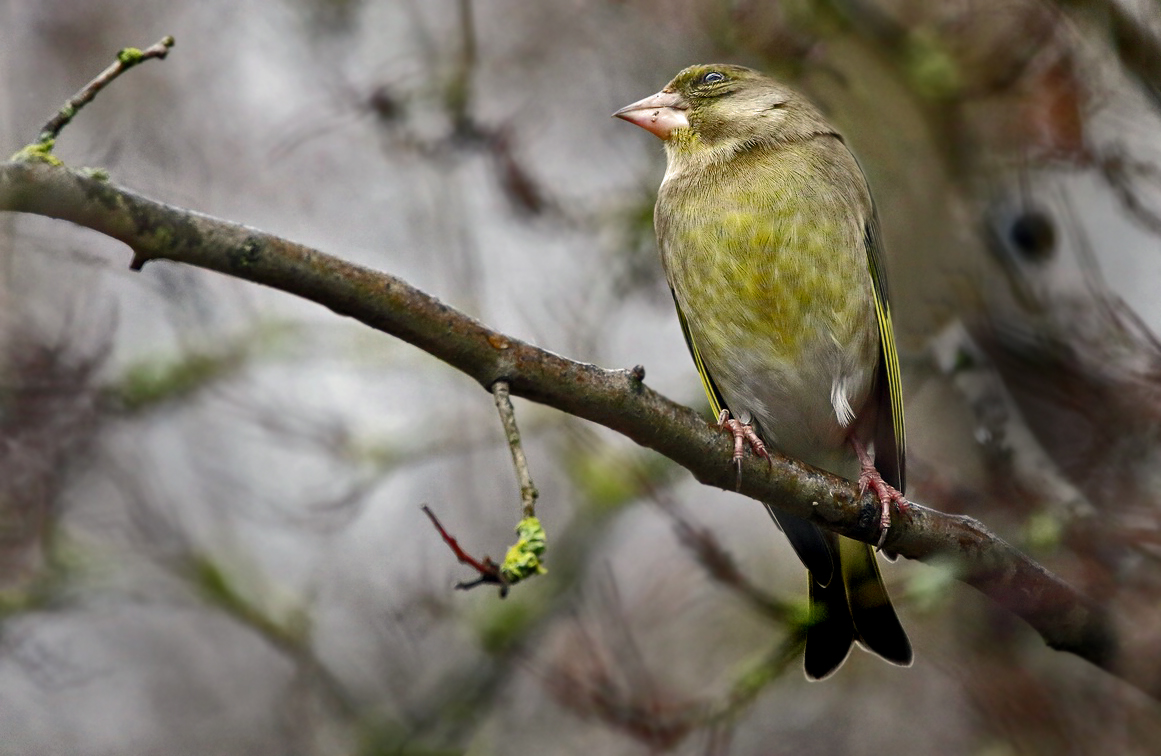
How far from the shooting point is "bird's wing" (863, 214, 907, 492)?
4266mm

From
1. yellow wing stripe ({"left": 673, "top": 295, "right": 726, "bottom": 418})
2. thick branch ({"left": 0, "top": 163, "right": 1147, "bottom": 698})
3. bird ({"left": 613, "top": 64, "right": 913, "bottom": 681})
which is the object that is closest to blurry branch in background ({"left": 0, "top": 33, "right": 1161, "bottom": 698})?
thick branch ({"left": 0, "top": 163, "right": 1147, "bottom": 698})

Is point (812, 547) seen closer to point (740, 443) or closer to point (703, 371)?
point (703, 371)

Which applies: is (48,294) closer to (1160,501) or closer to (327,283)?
(327,283)

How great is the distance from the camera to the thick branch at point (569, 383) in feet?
6.99

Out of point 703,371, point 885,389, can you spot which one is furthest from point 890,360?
point 703,371

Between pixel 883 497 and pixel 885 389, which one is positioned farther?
pixel 885 389

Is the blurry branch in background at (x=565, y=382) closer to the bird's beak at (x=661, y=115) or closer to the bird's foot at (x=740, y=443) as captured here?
the bird's foot at (x=740, y=443)

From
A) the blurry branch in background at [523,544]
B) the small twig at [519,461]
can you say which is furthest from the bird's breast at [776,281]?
the blurry branch in background at [523,544]

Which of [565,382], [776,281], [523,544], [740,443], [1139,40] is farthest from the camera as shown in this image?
[776,281]

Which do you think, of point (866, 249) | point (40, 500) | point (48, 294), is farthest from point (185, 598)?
point (866, 249)

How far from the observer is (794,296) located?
4094 mm

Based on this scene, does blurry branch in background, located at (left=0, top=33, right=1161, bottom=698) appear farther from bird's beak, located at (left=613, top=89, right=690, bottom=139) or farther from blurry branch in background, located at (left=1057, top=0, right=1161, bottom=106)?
bird's beak, located at (left=613, top=89, right=690, bottom=139)

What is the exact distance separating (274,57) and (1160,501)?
5276mm

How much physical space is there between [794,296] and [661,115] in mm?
1069
